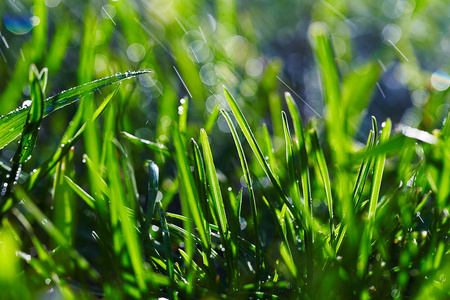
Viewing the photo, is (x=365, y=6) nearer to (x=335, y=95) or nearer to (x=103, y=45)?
(x=103, y=45)

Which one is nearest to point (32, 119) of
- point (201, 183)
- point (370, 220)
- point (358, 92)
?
Result: point (201, 183)

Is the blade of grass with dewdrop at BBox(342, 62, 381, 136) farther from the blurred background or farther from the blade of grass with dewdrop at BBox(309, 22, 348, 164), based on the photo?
the blade of grass with dewdrop at BBox(309, 22, 348, 164)

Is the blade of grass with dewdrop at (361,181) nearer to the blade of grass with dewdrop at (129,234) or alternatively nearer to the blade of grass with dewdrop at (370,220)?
the blade of grass with dewdrop at (370,220)

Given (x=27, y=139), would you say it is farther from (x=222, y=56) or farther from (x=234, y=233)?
(x=222, y=56)

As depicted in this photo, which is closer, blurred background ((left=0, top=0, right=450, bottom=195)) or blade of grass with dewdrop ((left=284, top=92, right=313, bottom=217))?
blade of grass with dewdrop ((left=284, top=92, right=313, bottom=217))

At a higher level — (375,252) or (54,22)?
(54,22)

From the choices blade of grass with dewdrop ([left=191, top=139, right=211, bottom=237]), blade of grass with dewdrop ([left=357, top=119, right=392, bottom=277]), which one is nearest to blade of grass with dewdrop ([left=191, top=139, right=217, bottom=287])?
blade of grass with dewdrop ([left=191, top=139, right=211, bottom=237])

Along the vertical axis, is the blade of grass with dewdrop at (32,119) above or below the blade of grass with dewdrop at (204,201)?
above

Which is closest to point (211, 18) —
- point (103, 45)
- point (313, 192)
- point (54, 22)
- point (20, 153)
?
point (54, 22)

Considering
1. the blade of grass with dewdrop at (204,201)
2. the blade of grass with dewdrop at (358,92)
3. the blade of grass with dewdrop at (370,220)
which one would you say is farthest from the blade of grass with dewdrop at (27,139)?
the blade of grass with dewdrop at (358,92)
